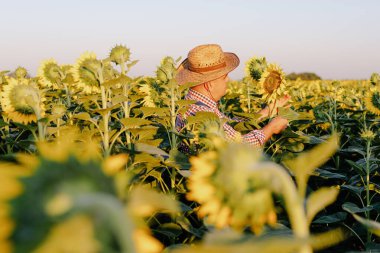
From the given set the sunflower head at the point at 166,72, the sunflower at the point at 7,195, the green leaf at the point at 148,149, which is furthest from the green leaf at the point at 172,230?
the sunflower at the point at 7,195

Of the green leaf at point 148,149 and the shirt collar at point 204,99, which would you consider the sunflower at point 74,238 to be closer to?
the green leaf at point 148,149

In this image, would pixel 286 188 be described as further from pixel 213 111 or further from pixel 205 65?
pixel 205 65

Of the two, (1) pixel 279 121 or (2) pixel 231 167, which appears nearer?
(2) pixel 231 167

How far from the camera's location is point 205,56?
3854mm

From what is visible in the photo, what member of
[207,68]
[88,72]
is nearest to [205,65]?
[207,68]

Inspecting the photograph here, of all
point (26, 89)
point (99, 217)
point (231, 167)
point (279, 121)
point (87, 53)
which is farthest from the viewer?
point (279, 121)

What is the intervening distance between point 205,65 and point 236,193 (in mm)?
3072

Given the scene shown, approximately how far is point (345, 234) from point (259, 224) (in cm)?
239

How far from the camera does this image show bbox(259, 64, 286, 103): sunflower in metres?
3.34

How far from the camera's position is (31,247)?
1.90 feet

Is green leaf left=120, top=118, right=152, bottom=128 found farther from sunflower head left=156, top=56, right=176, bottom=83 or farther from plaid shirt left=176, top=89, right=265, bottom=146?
sunflower head left=156, top=56, right=176, bottom=83

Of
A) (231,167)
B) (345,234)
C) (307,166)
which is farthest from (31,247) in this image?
(345,234)

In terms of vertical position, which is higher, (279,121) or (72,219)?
(72,219)

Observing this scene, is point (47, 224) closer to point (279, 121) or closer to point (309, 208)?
point (309, 208)
